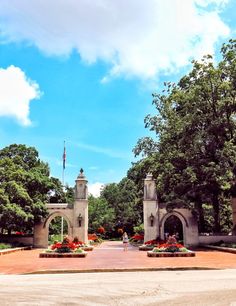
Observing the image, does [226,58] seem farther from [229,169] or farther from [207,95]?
[229,169]

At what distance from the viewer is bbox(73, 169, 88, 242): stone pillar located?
3138 cm

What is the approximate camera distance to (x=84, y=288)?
8.70 m

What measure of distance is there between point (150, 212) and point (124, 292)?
23635 mm

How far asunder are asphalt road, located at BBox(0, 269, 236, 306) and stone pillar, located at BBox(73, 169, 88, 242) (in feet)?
69.7

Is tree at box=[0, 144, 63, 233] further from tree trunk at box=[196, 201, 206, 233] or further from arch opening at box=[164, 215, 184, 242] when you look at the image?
arch opening at box=[164, 215, 184, 242]

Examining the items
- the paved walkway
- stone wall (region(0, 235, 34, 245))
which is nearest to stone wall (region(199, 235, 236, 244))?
the paved walkway

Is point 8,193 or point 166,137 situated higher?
point 166,137

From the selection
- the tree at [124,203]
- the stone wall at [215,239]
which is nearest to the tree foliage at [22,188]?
the stone wall at [215,239]

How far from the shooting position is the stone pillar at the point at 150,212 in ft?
102

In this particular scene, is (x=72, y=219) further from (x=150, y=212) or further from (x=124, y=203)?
(x=124, y=203)

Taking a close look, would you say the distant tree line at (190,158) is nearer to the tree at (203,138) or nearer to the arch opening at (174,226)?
the tree at (203,138)

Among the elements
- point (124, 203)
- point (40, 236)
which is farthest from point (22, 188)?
point (124, 203)

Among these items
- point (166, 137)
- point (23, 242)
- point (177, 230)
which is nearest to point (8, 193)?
point (23, 242)

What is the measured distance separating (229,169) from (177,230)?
56.0 ft
